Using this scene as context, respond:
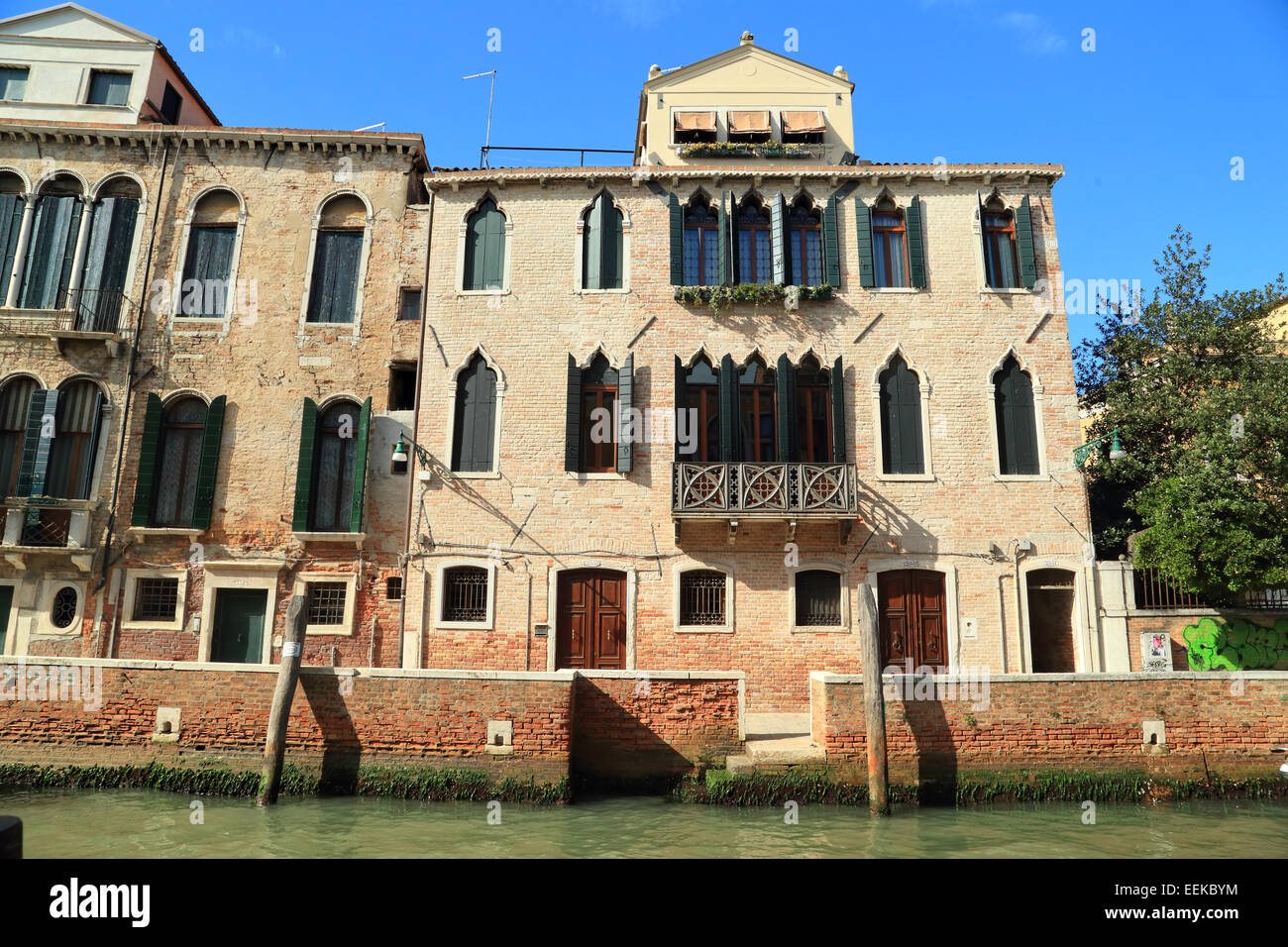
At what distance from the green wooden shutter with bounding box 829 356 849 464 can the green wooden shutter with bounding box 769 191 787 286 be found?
195 cm

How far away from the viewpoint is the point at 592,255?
1522 centimetres

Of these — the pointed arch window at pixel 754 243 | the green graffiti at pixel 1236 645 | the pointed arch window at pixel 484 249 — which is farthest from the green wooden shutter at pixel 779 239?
the green graffiti at pixel 1236 645

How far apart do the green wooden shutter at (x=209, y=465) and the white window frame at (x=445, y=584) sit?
4.38 meters

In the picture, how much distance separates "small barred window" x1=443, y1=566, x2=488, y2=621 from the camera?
46.0 feet

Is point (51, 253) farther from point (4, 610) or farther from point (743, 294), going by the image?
point (743, 294)

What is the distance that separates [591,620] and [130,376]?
9.84 metres

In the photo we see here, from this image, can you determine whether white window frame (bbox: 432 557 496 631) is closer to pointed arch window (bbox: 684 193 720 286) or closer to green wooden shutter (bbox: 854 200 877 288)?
pointed arch window (bbox: 684 193 720 286)

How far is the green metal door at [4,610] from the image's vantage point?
559 inches

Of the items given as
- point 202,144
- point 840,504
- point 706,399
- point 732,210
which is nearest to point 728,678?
point 840,504

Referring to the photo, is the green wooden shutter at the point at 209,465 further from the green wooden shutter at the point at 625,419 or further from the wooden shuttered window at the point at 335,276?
the green wooden shutter at the point at 625,419

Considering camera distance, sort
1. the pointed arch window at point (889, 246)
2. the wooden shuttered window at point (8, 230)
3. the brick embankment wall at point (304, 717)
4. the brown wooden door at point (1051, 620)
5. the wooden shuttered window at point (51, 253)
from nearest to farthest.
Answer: the brick embankment wall at point (304, 717) < the brown wooden door at point (1051, 620) < the pointed arch window at point (889, 246) < the wooden shuttered window at point (51, 253) < the wooden shuttered window at point (8, 230)

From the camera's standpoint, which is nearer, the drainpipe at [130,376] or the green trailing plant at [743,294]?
the drainpipe at [130,376]

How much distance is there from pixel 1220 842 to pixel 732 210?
473 inches
